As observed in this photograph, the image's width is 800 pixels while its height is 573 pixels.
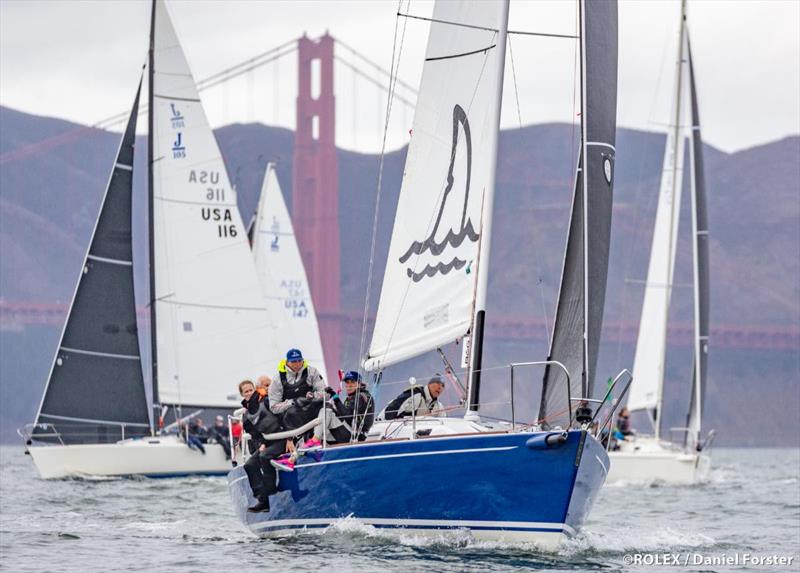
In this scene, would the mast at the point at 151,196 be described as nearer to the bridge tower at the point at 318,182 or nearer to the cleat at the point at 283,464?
the cleat at the point at 283,464

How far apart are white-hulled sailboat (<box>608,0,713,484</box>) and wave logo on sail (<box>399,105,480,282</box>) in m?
10.1

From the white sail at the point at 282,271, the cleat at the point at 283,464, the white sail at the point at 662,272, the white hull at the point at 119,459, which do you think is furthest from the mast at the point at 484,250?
the white sail at the point at 282,271

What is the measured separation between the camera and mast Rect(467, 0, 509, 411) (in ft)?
33.6

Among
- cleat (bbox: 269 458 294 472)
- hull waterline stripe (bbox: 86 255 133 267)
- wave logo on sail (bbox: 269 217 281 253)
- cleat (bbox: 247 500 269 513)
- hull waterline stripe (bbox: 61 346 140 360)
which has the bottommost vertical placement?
cleat (bbox: 247 500 269 513)

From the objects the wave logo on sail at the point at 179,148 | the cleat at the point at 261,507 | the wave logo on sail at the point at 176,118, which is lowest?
the cleat at the point at 261,507

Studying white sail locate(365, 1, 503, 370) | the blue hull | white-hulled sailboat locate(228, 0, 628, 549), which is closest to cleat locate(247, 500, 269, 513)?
white-hulled sailboat locate(228, 0, 628, 549)

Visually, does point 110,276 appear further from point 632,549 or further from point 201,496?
point 632,549

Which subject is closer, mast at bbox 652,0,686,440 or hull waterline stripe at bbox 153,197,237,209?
hull waterline stripe at bbox 153,197,237,209

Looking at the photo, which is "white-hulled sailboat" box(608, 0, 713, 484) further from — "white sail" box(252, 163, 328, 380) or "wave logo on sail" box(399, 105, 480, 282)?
"wave logo on sail" box(399, 105, 480, 282)

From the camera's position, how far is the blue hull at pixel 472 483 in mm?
9375

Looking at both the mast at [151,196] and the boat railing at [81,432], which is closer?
the boat railing at [81,432]

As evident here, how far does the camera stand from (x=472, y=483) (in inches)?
373

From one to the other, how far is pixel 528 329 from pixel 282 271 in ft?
102

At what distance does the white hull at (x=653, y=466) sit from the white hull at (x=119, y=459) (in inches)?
212
